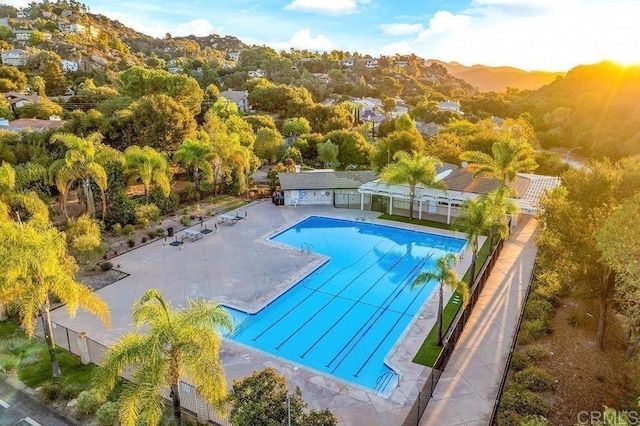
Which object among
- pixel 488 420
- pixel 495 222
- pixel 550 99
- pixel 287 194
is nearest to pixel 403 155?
pixel 287 194

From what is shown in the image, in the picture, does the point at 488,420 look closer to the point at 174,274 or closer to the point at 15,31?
the point at 174,274

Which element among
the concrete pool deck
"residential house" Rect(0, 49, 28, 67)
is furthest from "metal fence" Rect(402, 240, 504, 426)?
"residential house" Rect(0, 49, 28, 67)

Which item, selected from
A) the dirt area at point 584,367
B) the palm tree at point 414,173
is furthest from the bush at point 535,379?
the palm tree at point 414,173

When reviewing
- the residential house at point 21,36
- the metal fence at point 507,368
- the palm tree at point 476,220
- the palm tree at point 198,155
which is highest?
the residential house at point 21,36

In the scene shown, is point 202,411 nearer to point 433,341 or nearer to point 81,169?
point 433,341

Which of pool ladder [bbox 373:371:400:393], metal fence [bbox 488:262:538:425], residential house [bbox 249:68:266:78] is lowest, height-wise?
pool ladder [bbox 373:371:400:393]

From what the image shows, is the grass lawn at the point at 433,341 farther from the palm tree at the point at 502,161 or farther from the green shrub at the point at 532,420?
the palm tree at the point at 502,161

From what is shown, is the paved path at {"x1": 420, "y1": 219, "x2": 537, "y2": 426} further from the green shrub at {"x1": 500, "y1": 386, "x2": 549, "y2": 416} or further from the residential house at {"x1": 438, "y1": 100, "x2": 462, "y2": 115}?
the residential house at {"x1": 438, "y1": 100, "x2": 462, "y2": 115}
